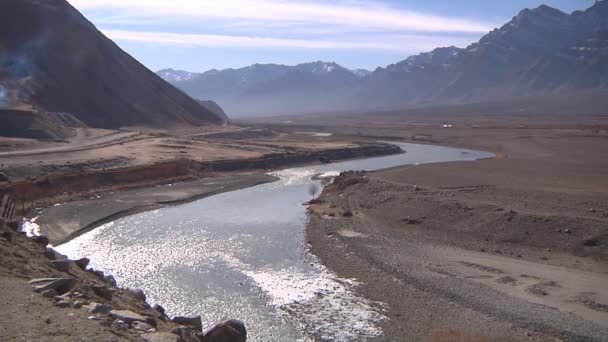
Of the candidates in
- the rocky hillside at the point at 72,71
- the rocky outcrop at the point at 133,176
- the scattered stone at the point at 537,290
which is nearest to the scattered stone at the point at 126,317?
the scattered stone at the point at 537,290

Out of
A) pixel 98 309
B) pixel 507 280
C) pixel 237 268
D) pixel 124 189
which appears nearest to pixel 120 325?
pixel 98 309

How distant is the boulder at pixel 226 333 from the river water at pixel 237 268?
2.97 meters

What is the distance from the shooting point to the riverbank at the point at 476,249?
54.1ft

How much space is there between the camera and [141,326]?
1137 cm

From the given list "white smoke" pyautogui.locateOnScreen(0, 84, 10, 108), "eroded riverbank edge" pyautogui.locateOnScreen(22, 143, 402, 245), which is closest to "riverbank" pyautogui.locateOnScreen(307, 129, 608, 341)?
"eroded riverbank edge" pyautogui.locateOnScreen(22, 143, 402, 245)

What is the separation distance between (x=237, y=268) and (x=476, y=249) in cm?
888

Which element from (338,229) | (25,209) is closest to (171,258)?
(338,229)

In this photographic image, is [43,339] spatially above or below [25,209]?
above

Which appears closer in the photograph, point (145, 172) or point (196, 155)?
point (145, 172)

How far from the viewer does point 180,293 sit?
1912 cm

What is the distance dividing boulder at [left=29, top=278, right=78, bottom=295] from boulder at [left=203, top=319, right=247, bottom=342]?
2.90 meters

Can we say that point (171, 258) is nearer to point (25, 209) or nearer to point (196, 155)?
point (25, 209)

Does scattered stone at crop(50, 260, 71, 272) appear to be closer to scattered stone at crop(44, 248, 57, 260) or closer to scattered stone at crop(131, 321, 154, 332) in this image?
scattered stone at crop(44, 248, 57, 260)

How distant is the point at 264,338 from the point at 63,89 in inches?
2923
